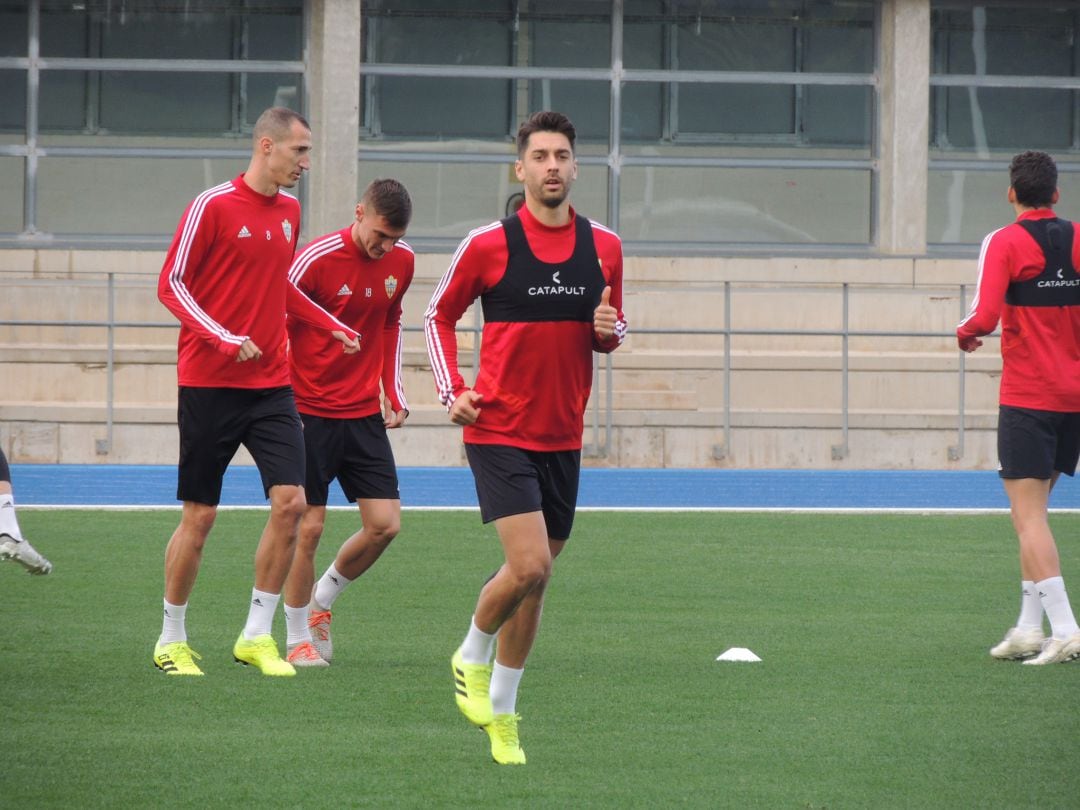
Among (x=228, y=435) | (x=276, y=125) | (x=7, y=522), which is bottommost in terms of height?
(x=7, y=522)

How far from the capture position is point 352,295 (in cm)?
738

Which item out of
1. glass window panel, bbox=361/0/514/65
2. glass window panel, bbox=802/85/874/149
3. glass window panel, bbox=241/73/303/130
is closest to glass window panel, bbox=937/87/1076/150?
glass window panel, bbox=802/85/874/149

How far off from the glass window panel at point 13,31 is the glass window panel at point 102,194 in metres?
1.46

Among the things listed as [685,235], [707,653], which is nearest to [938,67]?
[685,235]

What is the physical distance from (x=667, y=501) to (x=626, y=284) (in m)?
5.17

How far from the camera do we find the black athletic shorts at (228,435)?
6.88m

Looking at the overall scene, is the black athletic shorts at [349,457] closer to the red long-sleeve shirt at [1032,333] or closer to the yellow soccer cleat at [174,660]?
the yellow soccer cleat at [174,660]

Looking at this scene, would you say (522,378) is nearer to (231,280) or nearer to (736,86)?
(231,280)

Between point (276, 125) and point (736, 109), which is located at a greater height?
point (736, 109)

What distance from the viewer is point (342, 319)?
291 inches

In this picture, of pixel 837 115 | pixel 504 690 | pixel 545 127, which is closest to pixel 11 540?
pixel 504 690

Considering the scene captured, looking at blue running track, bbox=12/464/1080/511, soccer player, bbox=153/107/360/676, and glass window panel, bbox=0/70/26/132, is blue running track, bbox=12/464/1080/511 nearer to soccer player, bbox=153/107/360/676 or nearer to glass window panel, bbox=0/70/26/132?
glass window panel, bbox=0/70/26/132

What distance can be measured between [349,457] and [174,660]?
1.16m

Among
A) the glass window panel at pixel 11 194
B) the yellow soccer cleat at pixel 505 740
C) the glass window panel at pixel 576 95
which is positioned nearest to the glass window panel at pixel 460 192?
the glass window panel at pixel 576 95
